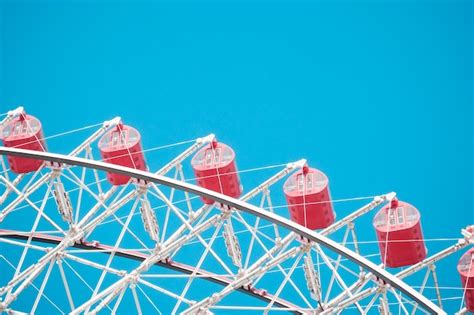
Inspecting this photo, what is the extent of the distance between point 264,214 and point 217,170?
4.06 metres

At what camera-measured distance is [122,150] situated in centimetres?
2795

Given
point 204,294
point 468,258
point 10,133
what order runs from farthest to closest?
point 204,294
point 10,133
point 468,258

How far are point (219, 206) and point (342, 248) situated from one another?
13.7 ft

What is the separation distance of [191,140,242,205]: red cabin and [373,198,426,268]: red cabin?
376 centimetres

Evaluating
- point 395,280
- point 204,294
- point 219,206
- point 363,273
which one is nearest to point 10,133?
point 219,206

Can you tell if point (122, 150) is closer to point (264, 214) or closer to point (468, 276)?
point (264, 214)

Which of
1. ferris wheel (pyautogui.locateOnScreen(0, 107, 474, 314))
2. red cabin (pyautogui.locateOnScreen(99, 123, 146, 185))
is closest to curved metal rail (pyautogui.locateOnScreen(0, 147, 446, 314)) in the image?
ferris wheel (pyautogui.locateOnScreen(0, 107, 474, 314))

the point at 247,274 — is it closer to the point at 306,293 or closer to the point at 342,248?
the point at 342,248

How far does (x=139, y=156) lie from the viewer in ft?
92.3

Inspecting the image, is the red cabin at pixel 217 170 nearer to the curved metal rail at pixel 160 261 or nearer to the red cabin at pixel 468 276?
the curved metal rail at pixel 160 261

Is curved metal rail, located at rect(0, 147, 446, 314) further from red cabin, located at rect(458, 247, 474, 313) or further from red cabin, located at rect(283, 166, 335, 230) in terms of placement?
red cabin, located at rect(283, 166, 335, 230)

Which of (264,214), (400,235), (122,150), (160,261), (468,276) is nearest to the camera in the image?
(264,214)

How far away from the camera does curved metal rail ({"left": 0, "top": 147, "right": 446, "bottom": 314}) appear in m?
21.5

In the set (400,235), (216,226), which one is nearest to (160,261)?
(216,226)
